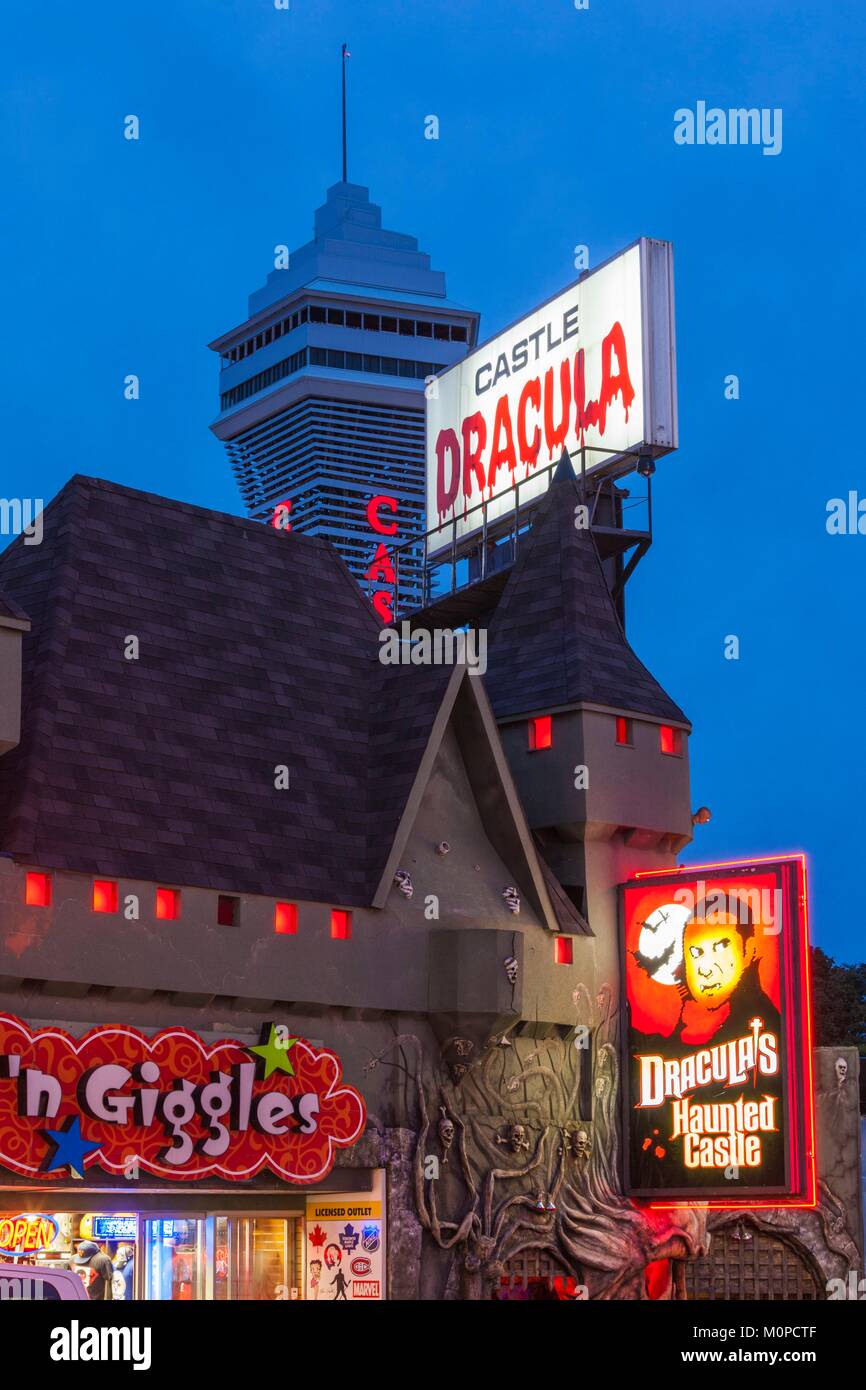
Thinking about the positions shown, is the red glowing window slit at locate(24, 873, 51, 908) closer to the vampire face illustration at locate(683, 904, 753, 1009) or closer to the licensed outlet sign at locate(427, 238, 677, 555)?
the vampire face illustration at locate(683, 904, 753, 1009)

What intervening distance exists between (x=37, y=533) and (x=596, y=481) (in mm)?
15296

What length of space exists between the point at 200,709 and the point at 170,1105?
25.9ft

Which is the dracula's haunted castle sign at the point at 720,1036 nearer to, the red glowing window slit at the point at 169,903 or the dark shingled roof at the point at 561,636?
the dark shingled roof at the point at 561,636

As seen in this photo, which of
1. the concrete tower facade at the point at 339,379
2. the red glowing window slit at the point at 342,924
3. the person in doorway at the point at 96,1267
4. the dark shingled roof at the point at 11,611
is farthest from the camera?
the concrete tower facade at the point at 339,379

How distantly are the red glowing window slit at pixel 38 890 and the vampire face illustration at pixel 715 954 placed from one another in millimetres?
13332

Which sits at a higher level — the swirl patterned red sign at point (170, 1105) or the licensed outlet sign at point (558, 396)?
the licensed outlet sign at point (558, 396)

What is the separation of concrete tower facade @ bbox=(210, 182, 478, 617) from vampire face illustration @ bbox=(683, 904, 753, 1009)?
12690 centimetres

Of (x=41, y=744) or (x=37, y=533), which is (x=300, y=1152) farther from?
(x=37, y=533)

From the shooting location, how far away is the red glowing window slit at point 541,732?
140ft

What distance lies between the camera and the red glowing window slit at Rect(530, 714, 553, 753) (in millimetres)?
42562

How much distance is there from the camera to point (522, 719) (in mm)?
43062

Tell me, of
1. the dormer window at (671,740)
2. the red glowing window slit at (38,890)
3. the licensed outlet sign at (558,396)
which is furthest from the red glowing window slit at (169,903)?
the licensed outlet sign at (558,396)
